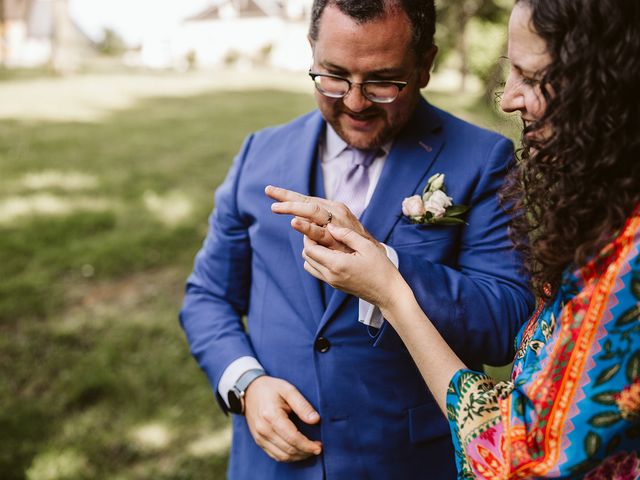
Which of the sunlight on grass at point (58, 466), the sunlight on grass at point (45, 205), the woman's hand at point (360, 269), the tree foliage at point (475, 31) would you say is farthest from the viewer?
the tree foliage at point (475, 31)

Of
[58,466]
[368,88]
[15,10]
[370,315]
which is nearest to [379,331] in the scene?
[370,315]

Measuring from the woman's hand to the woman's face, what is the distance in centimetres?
51

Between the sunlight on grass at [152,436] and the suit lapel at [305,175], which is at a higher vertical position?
the suit lapel at [305,175]

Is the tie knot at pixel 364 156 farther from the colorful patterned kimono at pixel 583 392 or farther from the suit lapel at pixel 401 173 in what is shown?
the colorful patterned kimono at pixel 583 392

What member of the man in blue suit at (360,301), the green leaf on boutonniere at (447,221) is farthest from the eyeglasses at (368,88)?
the green leaf on boutonniere at (447,221)

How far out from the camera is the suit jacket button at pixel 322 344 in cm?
204

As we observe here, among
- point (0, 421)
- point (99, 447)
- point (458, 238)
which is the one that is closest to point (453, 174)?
point (458, 238)

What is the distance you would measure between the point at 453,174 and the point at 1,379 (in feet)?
11.5

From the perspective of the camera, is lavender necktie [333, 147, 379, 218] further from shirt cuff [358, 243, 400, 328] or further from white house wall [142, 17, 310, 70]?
white house wall [142, 17, 310, 70]

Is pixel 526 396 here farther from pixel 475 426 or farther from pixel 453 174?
pixel 453 174

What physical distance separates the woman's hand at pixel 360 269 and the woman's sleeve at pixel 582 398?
0.42 m

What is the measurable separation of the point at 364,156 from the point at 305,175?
0.74ft

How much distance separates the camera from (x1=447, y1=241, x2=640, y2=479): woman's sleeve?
122 centimetres

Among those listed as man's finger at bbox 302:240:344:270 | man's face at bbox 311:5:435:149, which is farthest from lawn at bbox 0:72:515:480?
man's finger at bbox 302:240:344:270
